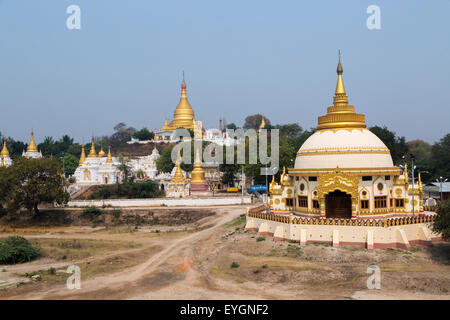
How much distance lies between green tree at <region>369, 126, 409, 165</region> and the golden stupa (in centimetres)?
6043

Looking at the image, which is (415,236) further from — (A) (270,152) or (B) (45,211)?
(B) (45,211)

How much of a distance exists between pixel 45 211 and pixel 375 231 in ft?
132

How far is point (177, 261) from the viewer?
1266 inches

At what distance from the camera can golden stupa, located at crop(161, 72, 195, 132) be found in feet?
404

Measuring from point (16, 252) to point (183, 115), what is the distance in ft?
304

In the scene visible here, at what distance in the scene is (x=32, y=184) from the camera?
51.9 m

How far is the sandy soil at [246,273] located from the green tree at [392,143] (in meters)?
40.1

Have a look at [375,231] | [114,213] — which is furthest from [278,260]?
[114,213]

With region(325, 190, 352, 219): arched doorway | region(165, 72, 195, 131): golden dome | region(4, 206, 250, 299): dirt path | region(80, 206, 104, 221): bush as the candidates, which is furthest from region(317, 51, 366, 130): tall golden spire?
region(165, 72, 195, 131): golden dome

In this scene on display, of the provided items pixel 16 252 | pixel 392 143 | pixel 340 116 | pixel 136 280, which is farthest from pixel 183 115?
pixel 136 280

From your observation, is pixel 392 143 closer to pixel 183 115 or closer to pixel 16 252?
pixel 16 252

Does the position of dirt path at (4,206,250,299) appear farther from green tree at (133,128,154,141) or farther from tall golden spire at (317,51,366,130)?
green tree at (133,128,154,141)
